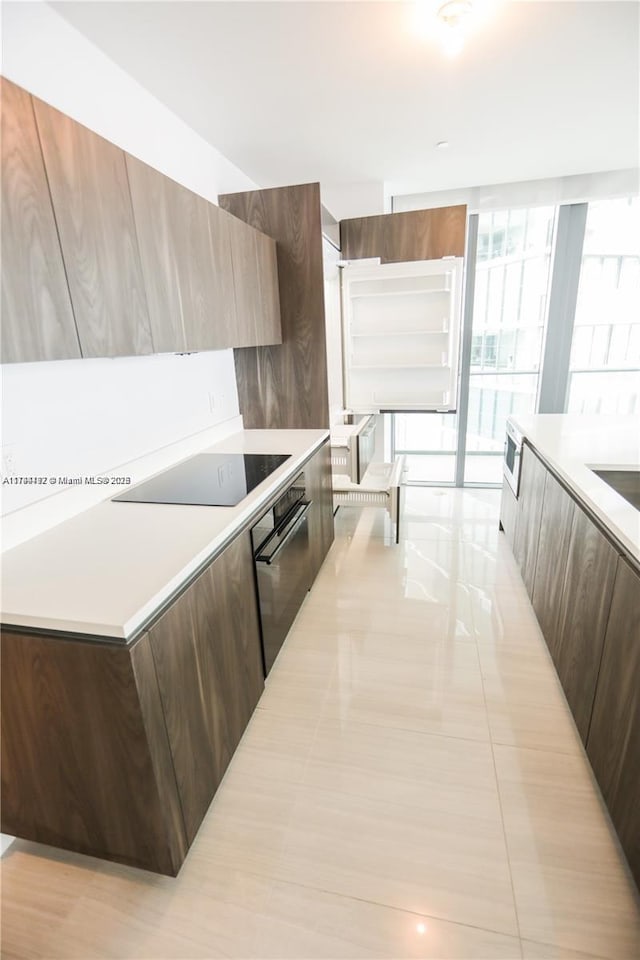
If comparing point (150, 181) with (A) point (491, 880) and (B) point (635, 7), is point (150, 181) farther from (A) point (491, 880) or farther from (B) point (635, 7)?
(A) point (491, 880)

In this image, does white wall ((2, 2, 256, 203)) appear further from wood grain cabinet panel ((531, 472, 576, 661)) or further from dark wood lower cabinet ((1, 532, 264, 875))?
wood grain cabinet panel ((531, 472, 576, 661))

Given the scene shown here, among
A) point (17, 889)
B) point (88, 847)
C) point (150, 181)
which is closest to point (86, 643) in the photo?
point (88, 847)

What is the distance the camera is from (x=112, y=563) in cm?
126

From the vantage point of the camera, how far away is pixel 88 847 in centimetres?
128

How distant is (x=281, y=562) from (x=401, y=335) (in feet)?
7.60

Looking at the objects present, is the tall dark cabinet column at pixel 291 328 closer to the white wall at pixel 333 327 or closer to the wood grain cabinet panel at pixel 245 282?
the white wall at pixel 333 327

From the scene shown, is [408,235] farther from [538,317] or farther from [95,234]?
[95,234]

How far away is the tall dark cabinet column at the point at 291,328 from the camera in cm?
260

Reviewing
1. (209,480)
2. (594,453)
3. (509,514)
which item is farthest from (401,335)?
(209,480)

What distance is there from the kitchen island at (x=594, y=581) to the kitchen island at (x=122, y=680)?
1197mm

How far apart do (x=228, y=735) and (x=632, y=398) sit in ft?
14.1

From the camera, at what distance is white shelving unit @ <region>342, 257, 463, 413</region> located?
3.37 metres

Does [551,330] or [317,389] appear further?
[551,330]

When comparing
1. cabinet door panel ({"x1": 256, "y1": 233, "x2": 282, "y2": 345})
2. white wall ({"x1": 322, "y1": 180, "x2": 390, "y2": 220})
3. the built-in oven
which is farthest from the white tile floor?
white wall ({"x1": 322, "y1": 180, "x2": 390, "y2": 220})
